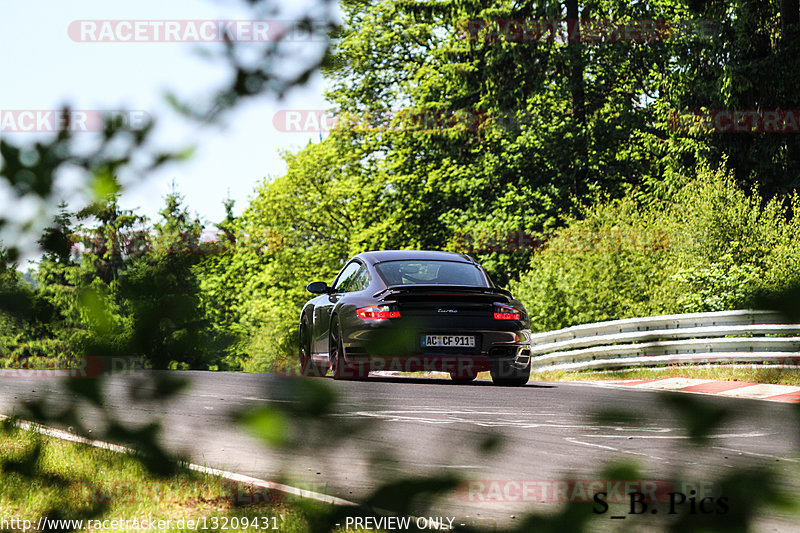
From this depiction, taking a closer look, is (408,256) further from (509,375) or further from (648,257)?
(648,257)

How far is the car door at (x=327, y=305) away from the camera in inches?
506

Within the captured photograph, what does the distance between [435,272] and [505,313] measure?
115 cm

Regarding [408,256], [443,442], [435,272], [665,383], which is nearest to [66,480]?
[443,442]

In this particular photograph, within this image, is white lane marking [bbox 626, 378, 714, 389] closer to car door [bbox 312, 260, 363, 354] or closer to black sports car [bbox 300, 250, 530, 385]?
black sports car [bbox 300, 250, 530, 385]

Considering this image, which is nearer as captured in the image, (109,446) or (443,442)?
(443,442)

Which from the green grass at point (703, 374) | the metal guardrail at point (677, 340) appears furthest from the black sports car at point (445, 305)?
the green grass at point (703, 374)

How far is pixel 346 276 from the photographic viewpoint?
13500 millimetres

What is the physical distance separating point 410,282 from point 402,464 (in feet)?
33.2

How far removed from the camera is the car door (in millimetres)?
12852

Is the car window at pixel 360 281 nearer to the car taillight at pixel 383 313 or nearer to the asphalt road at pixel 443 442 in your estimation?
the car taillight at pixel 383 313

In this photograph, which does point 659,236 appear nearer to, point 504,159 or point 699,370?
point 699,370

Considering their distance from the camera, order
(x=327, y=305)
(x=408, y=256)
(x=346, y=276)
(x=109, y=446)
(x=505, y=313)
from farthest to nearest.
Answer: (x=346, y=276)
(x=327, y=305)
(x=408, y=256)
(x=505, y=313)
(x=109, y=446)

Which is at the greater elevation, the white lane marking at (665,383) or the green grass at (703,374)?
the white lane marking at (665,383)

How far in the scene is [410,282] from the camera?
1196 centimetres
